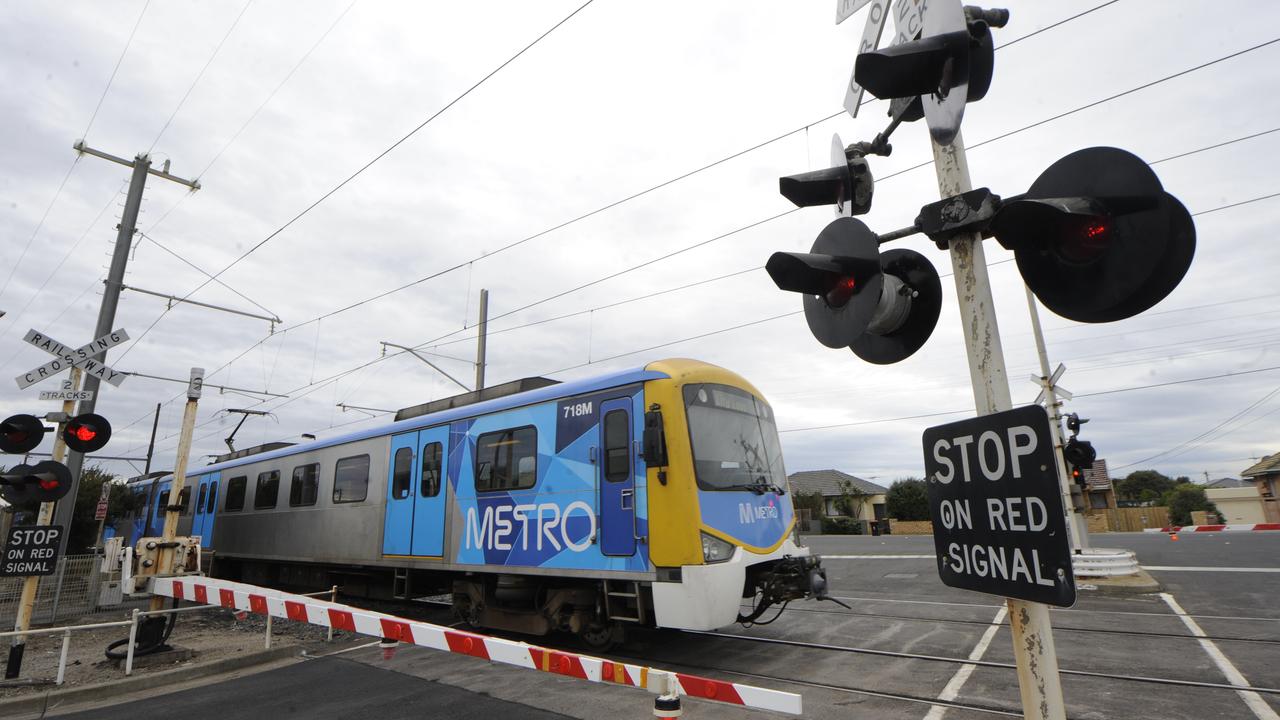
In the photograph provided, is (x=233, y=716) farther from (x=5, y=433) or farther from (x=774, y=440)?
(x=774, y=440)

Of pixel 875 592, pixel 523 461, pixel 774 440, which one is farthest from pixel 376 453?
pixel 875 592

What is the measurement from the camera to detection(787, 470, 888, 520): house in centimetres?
5194

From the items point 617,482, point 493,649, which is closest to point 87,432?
point 617,482

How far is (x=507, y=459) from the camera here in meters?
8.50

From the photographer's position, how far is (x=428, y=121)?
384 inches

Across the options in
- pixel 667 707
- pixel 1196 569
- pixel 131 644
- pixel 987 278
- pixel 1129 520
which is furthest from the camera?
pixel 1129 520

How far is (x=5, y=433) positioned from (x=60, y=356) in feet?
3.48

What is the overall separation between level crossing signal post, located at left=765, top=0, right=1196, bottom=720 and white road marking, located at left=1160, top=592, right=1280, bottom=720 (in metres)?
4.56

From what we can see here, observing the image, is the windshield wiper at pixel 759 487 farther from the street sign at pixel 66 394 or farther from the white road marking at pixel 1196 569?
the white road marking at pixel 1196 569

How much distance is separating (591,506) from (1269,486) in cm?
5656

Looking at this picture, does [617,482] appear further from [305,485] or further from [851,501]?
[851,501]

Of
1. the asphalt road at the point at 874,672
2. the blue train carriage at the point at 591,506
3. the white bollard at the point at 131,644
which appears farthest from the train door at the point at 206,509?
the white bollard at the point at 131,644

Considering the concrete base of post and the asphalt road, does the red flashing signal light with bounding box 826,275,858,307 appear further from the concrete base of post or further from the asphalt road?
the asphalt road

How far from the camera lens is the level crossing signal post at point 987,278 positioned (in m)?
2.04
